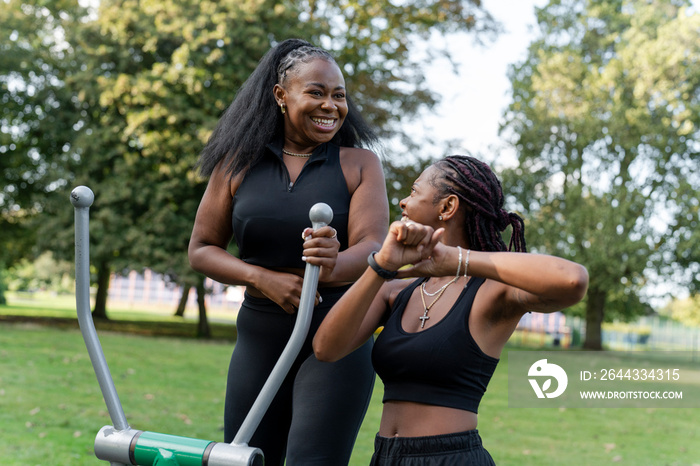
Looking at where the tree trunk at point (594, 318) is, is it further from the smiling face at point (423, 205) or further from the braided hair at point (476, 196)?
the smiling face at point (423, 205)

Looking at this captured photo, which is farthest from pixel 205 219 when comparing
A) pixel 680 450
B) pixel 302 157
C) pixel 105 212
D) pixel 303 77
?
pixel 105 212

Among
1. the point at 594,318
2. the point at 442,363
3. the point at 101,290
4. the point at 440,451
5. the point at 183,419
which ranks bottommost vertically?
the point at 594,318

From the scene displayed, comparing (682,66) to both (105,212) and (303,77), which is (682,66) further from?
(303,77)

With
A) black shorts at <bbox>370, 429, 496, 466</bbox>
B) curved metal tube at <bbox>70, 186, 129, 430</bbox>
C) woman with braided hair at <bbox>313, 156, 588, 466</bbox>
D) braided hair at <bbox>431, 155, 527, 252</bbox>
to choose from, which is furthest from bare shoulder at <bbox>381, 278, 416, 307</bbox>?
curved metal tube at <bbox>70, 186, 129, 430</bbox>

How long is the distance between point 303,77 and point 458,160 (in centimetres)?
59

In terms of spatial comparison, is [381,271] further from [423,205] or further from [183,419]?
[183,419]

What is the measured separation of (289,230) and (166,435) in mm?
772

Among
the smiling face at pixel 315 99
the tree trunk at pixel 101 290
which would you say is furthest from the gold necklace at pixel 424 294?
the tree trunk at pixel 101 290

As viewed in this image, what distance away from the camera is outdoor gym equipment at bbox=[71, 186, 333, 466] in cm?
179

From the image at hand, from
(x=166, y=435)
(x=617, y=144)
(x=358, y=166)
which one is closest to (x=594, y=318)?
(x=617, y=144)

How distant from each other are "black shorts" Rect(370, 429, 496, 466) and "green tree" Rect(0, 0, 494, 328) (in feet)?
50.0

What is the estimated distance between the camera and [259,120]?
8.26ft

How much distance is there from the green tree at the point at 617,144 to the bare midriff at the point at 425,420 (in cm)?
2300

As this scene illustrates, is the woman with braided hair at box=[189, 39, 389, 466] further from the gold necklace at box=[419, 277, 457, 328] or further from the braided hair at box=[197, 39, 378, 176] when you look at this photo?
the gold necklace at box=[419, 277, 457, 328]
